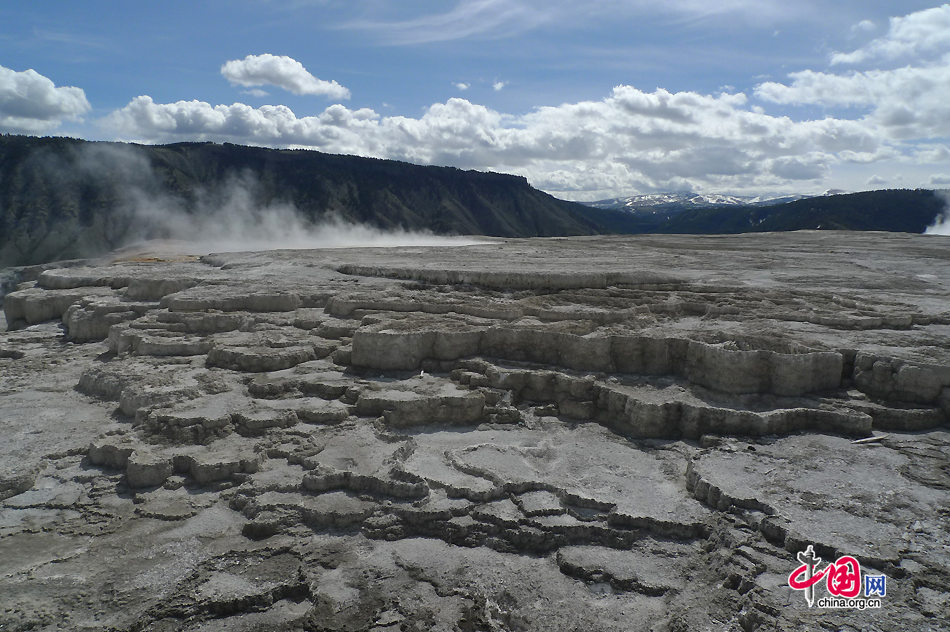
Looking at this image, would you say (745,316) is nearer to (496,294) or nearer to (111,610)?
(496,294)

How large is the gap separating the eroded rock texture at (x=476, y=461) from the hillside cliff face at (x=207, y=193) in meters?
33.2

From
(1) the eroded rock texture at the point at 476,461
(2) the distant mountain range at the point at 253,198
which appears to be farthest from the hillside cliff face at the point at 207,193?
(1) the eroded rock texture at the point at 476,461

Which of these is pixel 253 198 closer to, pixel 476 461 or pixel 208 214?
pixel 208 214

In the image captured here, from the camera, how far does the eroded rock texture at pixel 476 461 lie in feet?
12.6

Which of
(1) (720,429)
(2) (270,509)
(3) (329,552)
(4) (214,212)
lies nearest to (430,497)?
(3) (329,552)

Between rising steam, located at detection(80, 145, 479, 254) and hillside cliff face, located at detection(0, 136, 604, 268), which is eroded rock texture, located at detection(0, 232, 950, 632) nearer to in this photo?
rising steam, located at detection(80, 145, 479, 254)

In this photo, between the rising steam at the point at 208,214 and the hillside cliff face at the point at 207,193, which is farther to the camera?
the rising steam at the point at 208,214

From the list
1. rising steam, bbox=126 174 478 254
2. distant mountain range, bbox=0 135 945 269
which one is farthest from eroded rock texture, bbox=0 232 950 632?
distant mountain range, bbox=0 135 945 269

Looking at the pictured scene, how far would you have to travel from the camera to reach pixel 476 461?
5.48 meters

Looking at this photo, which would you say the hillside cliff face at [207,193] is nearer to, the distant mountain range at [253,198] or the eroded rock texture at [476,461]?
the distant mountain range at [253,198]

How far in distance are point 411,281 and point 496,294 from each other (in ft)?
6.35

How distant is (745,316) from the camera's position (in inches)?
331

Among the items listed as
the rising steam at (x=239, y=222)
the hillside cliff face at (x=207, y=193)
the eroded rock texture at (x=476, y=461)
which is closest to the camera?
the eroded rock texture at (x=476, y=461)

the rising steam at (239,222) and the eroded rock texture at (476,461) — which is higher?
the rising steam at (239,222)
